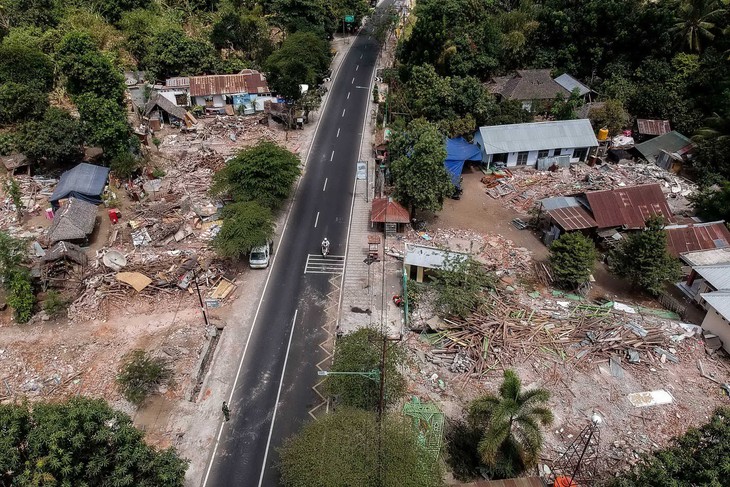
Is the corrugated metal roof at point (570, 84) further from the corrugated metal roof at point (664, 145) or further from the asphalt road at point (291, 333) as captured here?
the asphalt road at point (291, 333)

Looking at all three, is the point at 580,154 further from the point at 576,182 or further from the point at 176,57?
the point at 176,57

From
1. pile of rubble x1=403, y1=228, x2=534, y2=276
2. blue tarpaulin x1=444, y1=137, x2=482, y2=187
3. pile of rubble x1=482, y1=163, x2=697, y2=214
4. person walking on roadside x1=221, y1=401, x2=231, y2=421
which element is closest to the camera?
person walking on roadside x1=221, y1=401, x2=231, y2=421

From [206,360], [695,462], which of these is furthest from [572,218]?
[206,360]

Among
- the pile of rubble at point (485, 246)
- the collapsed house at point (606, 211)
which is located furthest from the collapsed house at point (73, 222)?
the collapsed house at point (606, 211)

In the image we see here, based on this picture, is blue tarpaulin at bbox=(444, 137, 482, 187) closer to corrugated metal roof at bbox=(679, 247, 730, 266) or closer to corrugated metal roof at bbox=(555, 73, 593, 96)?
corrugated metal roof at bbox=(555, 73, 593, 96)

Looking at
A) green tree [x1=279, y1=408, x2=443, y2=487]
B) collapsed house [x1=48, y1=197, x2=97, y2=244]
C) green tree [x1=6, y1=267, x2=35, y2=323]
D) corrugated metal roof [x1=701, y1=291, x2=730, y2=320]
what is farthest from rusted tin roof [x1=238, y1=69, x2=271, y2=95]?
corrugated metal roof [x1=701, y1=291, x2=730, y2=320]

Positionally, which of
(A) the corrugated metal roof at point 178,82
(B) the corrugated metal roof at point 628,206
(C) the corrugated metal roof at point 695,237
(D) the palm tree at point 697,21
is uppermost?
(D) the palm tree at point 697,21

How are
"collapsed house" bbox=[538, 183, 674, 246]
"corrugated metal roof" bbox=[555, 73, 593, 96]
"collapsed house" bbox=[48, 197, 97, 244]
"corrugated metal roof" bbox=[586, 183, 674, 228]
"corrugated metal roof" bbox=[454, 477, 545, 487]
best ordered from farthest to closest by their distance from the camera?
"corrugated metal roof" bbox=[555, 73, 593, 96], "corrugated metal roof" bbox=[586, 183, 674, 228], "collapsed house" bbox=[538, 183, 674, 246], "collapsed house" bbox=[48, 197, 97, 244], "corrugated metal roof" bbox=[454, 477, 545, 487]
